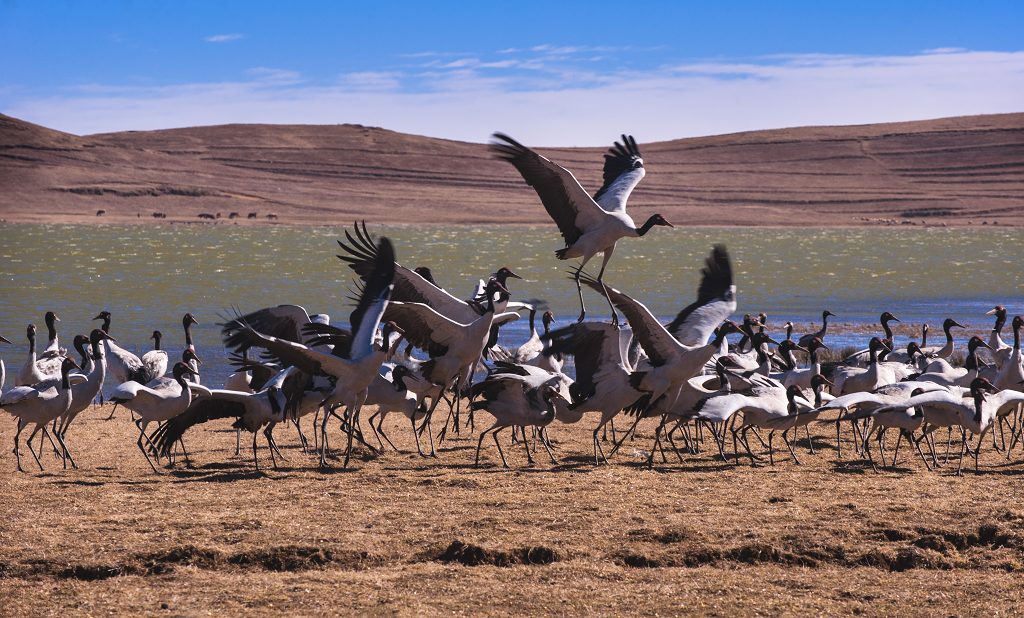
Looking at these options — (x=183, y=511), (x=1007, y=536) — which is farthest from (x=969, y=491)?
(x=183, y=511)

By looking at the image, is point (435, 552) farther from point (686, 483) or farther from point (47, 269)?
point (47, 269)

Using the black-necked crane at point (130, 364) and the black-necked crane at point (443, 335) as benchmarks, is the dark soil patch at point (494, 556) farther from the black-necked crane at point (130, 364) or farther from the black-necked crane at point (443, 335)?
the black-necked crane at point (130, 364)

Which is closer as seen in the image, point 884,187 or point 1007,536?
point 1007,536

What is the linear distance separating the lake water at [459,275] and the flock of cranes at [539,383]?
5.35 metres

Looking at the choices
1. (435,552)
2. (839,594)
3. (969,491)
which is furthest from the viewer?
(969,491)

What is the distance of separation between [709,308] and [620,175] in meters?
2.61

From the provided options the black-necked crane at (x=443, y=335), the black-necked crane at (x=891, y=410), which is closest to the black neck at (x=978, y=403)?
the black-necked crane at (x=891, y=410)

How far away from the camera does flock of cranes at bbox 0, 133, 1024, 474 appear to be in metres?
10.7

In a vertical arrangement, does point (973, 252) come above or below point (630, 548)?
above

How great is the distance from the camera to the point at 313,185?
4200 inches

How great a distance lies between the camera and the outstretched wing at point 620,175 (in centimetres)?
1388

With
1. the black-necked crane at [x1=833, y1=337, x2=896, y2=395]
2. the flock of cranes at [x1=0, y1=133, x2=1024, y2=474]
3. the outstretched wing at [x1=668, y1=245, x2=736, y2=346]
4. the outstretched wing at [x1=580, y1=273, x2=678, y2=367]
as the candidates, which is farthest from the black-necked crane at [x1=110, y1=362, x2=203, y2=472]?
the black-necked crane at [x1=833, y1=337, x2=896, y2=395]

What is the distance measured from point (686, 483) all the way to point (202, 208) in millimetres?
85846

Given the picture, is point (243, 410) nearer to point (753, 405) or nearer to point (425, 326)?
point (425, 326)
